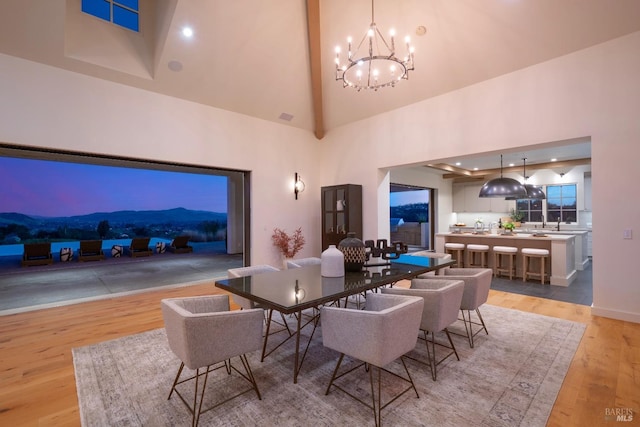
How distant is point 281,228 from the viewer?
252 inches

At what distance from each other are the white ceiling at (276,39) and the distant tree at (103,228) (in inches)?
328

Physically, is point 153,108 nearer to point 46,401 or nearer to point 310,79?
point 310,79

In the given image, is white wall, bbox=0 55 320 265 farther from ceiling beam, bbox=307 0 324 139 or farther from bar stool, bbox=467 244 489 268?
bar stool, bbox=467 244 489 268

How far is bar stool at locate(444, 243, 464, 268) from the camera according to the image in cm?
663

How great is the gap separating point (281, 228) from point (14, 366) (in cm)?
435

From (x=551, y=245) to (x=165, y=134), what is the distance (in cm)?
714

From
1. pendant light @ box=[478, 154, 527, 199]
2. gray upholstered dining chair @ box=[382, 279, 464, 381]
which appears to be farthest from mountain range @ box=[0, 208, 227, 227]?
gray upholstered dining chair @ box=[382, 279, 464, 381]

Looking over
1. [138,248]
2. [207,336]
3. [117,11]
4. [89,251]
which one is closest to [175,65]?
[117,11]

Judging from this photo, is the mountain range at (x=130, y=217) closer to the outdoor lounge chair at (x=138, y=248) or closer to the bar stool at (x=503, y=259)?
the outdoor lounge chair at (x=138, y=248)

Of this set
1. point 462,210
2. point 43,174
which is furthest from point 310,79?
point 43,174

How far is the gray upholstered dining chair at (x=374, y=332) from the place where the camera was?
1781mm

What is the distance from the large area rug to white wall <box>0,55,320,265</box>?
2940 millimetres

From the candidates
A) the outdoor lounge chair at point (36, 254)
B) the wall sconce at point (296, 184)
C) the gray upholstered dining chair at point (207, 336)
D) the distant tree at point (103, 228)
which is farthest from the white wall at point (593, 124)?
the distant tree at point (103, 228)

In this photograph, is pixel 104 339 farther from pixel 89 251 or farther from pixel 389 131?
pixel 89 251
